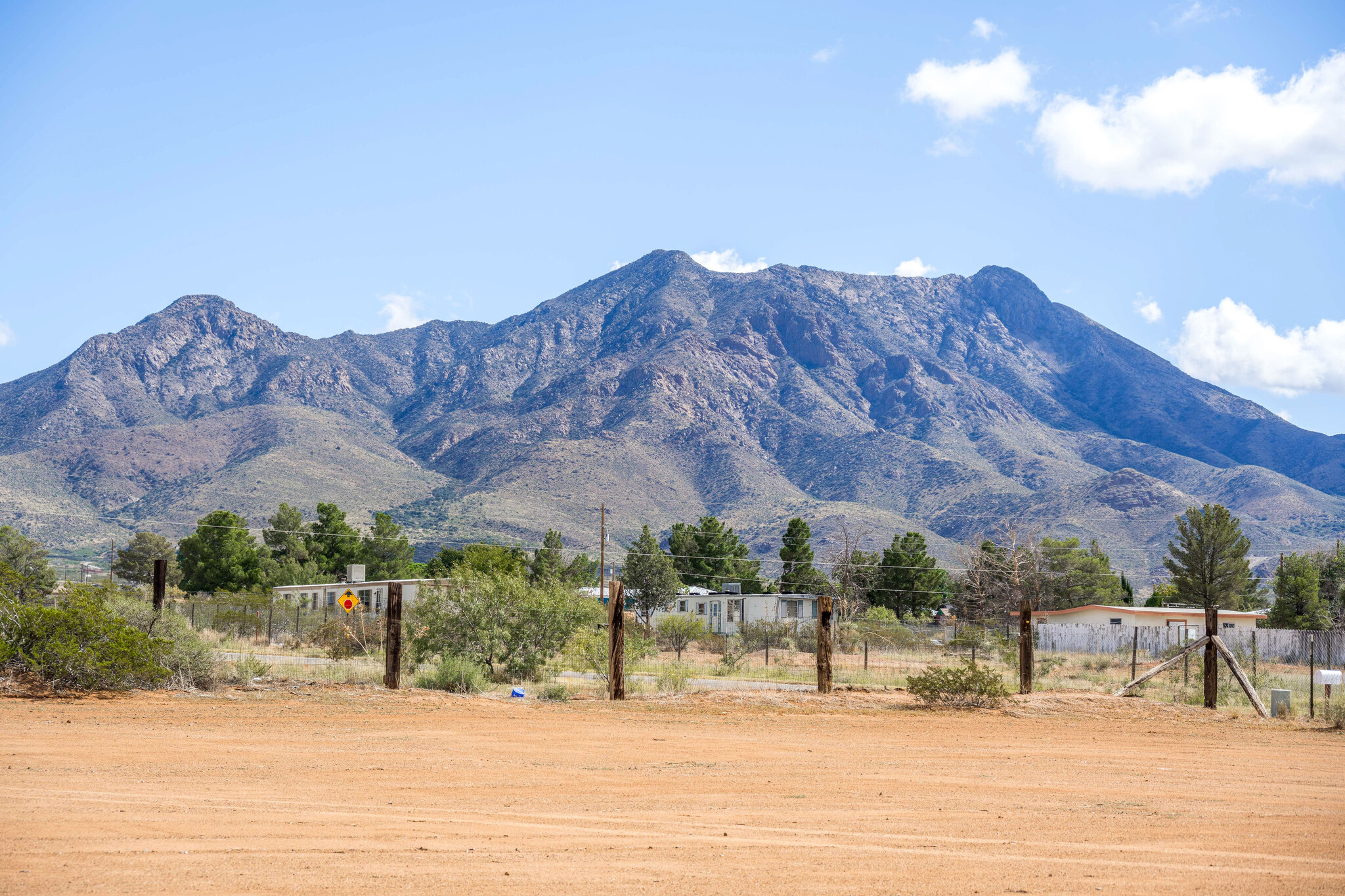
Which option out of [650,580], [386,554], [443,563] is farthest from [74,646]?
[386,554]

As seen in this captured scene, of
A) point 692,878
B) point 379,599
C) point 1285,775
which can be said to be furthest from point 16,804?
point 379,599

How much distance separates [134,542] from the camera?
7881 cm

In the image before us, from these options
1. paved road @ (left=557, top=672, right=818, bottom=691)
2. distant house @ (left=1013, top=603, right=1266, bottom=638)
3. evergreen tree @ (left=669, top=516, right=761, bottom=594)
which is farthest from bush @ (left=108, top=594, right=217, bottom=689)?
evergreen tree @ (left=669, top=516, right=761, bottom=594)

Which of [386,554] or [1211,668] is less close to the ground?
[386,554]

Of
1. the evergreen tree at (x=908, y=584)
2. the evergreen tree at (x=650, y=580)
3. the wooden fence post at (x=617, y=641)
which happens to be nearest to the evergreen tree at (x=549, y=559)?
the evergreen tree at (x=650, y=580)

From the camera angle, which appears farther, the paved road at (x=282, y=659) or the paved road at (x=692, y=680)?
the paved road at (x=282, y=659)

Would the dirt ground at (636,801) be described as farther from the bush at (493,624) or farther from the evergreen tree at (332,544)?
the evergreen tree at (332,544)

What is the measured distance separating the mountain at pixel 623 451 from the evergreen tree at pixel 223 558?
126 feet

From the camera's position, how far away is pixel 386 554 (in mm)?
76688

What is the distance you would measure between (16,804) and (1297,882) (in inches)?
423

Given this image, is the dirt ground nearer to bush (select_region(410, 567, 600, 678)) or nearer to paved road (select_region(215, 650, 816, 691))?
bush (select_region(410, 567, 600, 678))

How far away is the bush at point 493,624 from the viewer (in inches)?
1006

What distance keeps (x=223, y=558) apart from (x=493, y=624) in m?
47.3

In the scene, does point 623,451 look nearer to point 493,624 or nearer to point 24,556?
point 24,556
